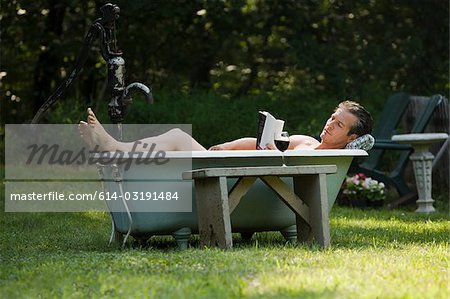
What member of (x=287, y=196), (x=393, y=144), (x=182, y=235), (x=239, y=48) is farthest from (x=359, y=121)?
(x=239, y=48)

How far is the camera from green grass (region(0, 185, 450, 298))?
9.75 feet

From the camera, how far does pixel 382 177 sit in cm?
721

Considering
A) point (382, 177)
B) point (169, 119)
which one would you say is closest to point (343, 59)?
point (169, 119)

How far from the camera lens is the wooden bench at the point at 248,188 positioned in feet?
13.4

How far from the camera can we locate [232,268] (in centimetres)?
336

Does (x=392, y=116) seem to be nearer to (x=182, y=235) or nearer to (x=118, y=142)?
(x=182, y=235)

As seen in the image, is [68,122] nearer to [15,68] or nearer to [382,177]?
[15,68]

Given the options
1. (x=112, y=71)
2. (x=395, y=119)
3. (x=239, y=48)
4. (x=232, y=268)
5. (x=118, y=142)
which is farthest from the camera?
(x=239, y=48)

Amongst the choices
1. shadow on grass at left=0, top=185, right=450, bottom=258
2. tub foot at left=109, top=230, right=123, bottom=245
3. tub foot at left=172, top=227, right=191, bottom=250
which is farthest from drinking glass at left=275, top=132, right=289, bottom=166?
tub foot at left=109, top=230, right=123, bottom=245

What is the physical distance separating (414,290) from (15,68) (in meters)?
8.62

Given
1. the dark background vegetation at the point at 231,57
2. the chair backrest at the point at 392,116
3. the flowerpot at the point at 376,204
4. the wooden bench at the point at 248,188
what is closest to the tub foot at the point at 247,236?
the wooden bench at the point at 248,188

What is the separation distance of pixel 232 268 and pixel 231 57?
306 inches

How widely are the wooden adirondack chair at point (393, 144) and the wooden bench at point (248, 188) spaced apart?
106 inches

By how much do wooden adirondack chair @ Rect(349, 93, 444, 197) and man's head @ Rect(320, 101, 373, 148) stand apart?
225 centimetres
